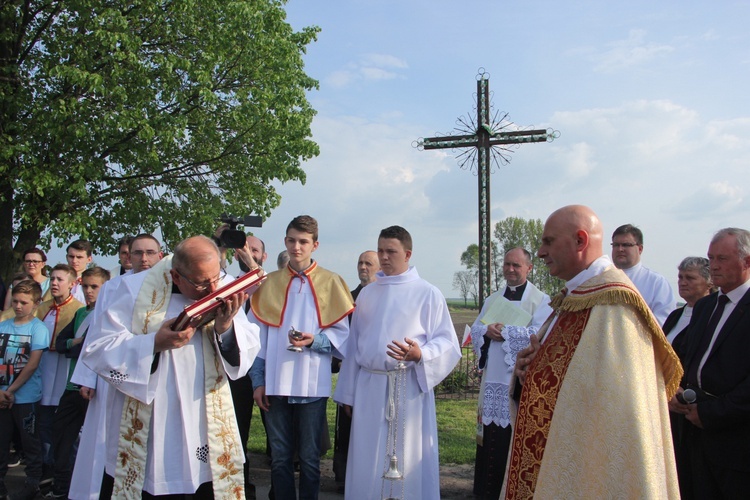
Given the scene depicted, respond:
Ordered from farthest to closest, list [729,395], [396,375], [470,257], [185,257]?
[470,257]
[396,375]
[729,395]
[185,257]

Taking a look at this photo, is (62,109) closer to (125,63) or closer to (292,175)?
(125,63)

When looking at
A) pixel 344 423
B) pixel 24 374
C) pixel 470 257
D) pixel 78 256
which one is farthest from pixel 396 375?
pixel 470 257

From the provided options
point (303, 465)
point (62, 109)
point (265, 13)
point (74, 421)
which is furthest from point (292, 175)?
point (303, 465)

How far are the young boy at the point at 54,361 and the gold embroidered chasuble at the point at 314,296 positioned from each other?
7.65 feet

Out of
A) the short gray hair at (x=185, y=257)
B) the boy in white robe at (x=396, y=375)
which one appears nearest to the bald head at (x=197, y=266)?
the short gray hair at (x=185, y=257)

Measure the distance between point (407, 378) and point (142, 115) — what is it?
9.94m

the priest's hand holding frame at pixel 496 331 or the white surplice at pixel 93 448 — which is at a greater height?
the priest's hand holding frame at pixel 496 331

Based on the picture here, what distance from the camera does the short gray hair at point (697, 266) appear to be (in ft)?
18.5

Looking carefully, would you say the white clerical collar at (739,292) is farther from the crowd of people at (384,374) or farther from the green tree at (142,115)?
the green tree at (142,115)

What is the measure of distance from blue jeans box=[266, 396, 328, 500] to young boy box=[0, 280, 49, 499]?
8.60ft

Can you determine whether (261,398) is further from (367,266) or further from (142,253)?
(367,266)

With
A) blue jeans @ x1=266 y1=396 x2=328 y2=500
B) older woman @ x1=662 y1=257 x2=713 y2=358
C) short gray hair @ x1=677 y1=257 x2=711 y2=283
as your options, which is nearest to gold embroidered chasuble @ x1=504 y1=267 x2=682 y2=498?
blue jeans @ x1=266 y1=396 x2=328 y2=500

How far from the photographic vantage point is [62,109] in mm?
12367

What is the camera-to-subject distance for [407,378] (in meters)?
5.33
